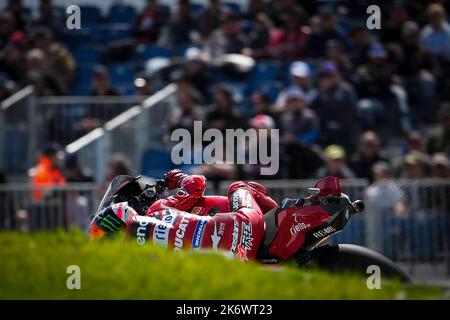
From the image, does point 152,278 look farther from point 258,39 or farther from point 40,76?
point 258,39

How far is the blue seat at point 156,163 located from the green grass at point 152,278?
6373 mm

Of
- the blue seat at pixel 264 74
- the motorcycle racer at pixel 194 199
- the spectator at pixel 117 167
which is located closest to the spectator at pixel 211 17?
the blue seat at pixel 264 74

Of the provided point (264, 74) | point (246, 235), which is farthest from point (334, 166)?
point (246, 235)

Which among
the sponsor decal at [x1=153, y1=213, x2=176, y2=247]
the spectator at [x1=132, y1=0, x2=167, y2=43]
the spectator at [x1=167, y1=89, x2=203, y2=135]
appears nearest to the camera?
the sponsor decal at [x1=153, y1=213, x2=176, y2=247]

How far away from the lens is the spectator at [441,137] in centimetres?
1332

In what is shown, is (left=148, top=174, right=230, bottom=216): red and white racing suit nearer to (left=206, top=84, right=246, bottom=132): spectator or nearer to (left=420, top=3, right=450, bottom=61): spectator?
(left=206, top=84, right=246, bottom=132): spectator

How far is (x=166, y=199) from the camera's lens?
8.03m

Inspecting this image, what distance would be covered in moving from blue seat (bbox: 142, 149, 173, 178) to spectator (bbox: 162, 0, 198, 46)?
2718 mm

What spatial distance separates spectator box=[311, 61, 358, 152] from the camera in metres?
13.8

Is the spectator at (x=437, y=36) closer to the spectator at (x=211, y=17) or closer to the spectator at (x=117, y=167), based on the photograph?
the spectator at (x=211, y=17)

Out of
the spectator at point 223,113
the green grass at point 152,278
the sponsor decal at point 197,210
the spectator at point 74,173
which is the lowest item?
the green grass at point 152,278

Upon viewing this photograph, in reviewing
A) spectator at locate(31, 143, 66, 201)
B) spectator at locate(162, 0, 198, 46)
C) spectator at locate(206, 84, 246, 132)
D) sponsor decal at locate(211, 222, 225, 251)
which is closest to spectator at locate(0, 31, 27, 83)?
spectator at locate(162, 0, 198, 46)

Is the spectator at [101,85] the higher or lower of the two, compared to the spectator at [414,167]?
higher

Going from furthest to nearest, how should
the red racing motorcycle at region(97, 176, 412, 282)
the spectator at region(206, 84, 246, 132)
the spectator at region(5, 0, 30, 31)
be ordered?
1. the spectator at region(5, 0, 30, 31)
2. the spectator at region(206, 84, 246, 132)
3. the red racing motorcycle at region(97, 176, 412, 282)
